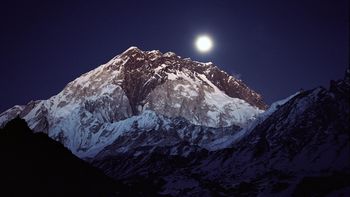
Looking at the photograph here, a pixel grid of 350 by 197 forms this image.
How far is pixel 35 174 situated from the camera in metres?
144

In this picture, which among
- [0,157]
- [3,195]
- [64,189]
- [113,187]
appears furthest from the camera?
[113,187]

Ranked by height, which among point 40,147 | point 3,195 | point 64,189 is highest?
point 40,147

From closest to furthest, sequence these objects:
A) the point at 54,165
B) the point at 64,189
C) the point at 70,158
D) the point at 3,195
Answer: the point at 3,195, the point at 64,189, the point at 54,165, the point at 70,158

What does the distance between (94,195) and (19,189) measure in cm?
3524

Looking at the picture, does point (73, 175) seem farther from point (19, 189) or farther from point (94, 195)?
point (19, 189)

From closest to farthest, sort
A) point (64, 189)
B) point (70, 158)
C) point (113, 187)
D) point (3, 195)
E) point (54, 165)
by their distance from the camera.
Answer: point (3, 195) → point (64, 189) → point (54, 165) → point (70, 158) → point (113, 187)

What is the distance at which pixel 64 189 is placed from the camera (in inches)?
5881

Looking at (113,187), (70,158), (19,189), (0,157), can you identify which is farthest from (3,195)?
(113,187)

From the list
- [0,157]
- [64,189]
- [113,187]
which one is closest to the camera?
[0,157]

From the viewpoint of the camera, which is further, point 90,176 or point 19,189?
point 90,176

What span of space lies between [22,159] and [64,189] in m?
12.3

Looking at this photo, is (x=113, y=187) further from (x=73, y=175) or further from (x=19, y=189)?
(x=19, y=189)

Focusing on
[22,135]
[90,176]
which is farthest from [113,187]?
[22,135]

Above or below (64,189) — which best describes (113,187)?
above
